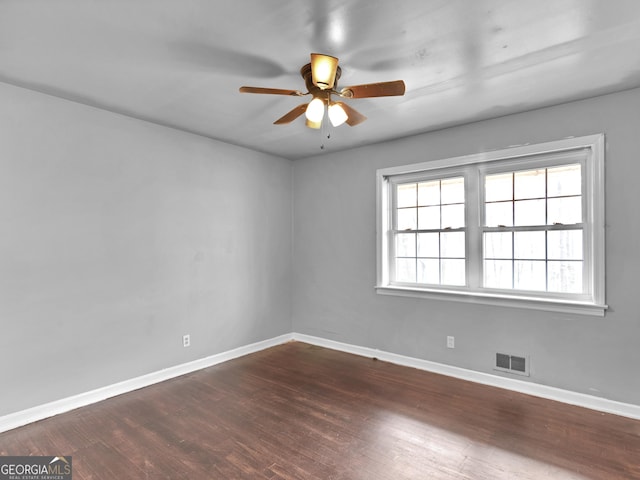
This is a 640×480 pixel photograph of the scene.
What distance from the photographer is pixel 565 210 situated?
3184mm

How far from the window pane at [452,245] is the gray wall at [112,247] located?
2.33 metres

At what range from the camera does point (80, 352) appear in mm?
3025

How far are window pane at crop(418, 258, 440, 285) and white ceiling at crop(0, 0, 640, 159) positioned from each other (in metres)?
1.64

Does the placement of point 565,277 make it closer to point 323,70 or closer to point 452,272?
point 452,272

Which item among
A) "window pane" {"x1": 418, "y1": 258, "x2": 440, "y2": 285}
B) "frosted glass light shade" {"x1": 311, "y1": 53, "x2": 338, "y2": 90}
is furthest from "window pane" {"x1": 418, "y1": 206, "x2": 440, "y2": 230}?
"frosted glass light shade" {"x1": 311, "y1": 53, "x2": 338, "y2": 90}

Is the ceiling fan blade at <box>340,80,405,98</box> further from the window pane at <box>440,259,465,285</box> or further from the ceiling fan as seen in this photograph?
the window pane at <box>440,259,465,285</box>

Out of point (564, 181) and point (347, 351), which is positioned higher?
point (564, 181)

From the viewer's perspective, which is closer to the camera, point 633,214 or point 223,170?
point 633,214

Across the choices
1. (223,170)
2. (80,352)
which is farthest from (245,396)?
(223,170)

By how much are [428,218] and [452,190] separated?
0.41m

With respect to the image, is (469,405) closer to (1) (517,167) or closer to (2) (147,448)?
(1) (517,167)

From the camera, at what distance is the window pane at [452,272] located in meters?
3.77

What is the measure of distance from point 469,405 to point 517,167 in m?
2.26

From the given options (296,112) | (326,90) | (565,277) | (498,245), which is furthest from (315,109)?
(565,277)
